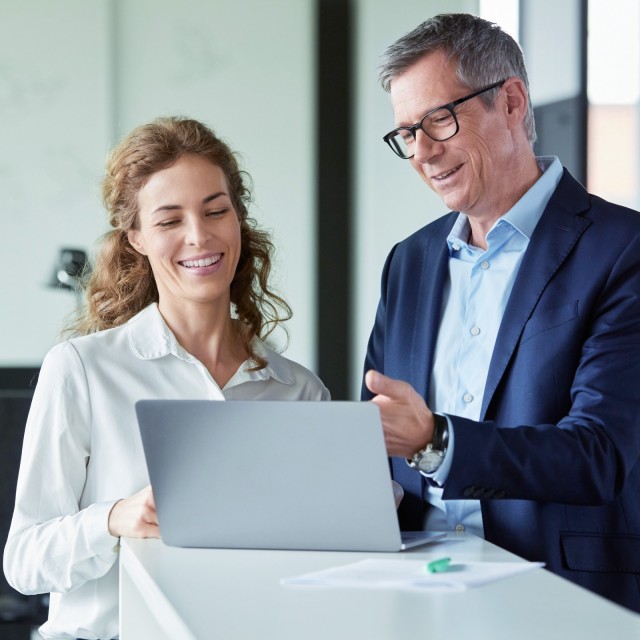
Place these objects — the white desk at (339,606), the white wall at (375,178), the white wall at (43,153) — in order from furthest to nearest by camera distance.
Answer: the white wall at (375,178), the white wall at (43,153), the white desk at (339,606)

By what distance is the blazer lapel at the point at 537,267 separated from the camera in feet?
6.52

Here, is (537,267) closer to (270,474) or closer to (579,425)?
(579,425)

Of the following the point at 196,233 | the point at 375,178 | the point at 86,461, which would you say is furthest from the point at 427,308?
the point at 375,178

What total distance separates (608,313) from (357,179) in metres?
3.68

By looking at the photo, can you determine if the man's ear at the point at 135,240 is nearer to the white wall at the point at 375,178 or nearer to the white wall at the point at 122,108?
the white wall at the point at 122,108

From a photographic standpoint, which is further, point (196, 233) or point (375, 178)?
point (375, 178)

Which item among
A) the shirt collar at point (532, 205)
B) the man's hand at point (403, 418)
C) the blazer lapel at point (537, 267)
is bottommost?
the man's hand at point (403, 418)

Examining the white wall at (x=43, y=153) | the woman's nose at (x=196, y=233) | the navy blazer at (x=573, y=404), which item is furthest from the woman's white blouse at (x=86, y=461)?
the white wall at (x=43, y=153)

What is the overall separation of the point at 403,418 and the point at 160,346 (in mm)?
644

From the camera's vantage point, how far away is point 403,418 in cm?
166

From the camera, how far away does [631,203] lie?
3525mm

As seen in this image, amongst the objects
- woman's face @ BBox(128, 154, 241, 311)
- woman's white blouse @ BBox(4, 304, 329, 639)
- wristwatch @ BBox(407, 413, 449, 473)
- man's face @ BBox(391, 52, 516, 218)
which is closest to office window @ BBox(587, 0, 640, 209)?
man's face @ BBox(391, 52, 516, 218)

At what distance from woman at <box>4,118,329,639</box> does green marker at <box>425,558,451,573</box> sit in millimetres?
500

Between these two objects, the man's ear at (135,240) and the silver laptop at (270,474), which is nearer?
the silver laptop at (270,474)
